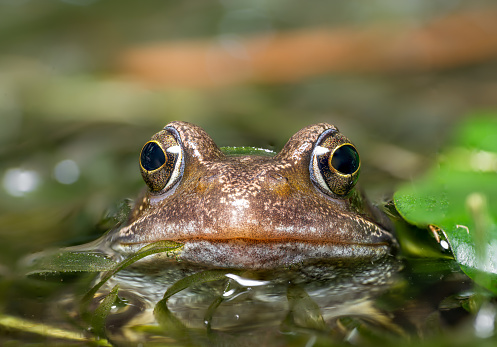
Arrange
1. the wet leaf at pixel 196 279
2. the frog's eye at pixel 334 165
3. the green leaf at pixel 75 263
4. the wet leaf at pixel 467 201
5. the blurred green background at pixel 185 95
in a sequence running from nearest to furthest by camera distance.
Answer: the wet leaf at pixel 467 201, the wet leaf at pixel 196 279, the green leaf at pixel 75 263, the frog's eye at pixel 334 165, the blurred green background at pixel 185 95

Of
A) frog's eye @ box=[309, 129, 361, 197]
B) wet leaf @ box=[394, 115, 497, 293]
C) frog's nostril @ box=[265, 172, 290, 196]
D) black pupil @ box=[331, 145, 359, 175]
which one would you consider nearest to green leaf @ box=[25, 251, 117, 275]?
frog's nostril @ box=[265, 172, 290, 196]

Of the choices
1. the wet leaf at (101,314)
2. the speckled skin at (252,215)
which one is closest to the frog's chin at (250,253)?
the speckled skin at (252,215)

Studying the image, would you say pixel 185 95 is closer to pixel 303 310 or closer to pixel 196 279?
pixel 196 279

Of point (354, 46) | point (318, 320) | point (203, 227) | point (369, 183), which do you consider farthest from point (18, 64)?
point (318, 320)

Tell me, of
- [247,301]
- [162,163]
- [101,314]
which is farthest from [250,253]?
[162,163]

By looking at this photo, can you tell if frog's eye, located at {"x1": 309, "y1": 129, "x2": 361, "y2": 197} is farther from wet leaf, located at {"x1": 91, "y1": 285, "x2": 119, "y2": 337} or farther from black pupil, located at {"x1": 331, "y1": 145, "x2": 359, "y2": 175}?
wet leaf, located at {"x1": 91, "y1": 285, "x2": 119, "y2": 337}

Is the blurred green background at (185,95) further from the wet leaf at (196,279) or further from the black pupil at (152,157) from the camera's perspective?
the wet leaf at (196,279)

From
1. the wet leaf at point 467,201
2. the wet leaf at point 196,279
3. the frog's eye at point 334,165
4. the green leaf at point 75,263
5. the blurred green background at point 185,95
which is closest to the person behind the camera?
the wet leaf at point 467,201

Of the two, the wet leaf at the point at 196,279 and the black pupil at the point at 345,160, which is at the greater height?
the black pupil at the point at 345,160
